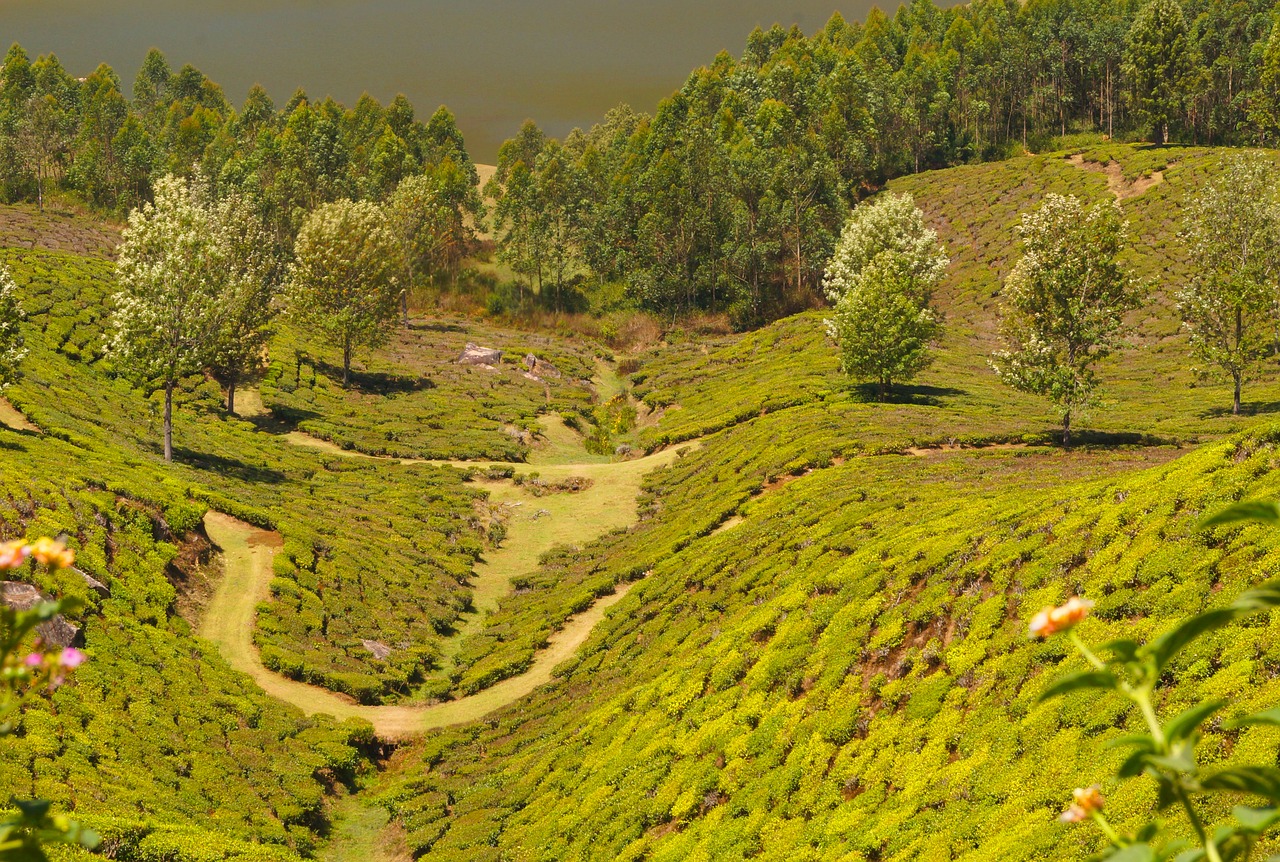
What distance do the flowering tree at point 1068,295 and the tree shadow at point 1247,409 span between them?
1381 centimetres

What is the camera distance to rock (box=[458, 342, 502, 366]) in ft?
331

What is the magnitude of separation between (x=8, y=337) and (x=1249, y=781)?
57.4m

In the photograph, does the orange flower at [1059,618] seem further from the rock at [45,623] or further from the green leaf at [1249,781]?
the rock at [45,623]

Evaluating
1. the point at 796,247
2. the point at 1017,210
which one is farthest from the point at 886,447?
the point at 1017,210

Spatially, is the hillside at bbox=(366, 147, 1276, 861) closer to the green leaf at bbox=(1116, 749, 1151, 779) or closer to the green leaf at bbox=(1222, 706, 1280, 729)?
the green leaf at bbox=(1222, 706, 1280, 729)

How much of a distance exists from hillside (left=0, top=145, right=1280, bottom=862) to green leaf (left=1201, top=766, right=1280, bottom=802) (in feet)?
47.3

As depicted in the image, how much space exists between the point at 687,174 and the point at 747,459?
71.1m

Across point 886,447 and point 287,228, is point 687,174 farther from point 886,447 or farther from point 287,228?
point 886,447

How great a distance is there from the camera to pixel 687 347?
366ft

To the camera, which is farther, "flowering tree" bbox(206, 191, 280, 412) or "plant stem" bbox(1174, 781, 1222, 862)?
"flowering tree" bbox(206, 191, 280, 412)

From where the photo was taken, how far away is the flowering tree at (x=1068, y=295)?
48.4 metres

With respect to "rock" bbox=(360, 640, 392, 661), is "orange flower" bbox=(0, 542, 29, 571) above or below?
above

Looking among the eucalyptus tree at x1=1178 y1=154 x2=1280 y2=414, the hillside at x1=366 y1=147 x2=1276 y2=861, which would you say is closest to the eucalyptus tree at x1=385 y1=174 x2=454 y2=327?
the hillside at x1=366 y1=147 x2=1276 y2=861

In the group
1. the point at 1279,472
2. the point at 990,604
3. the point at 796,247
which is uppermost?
the point at 796,247
